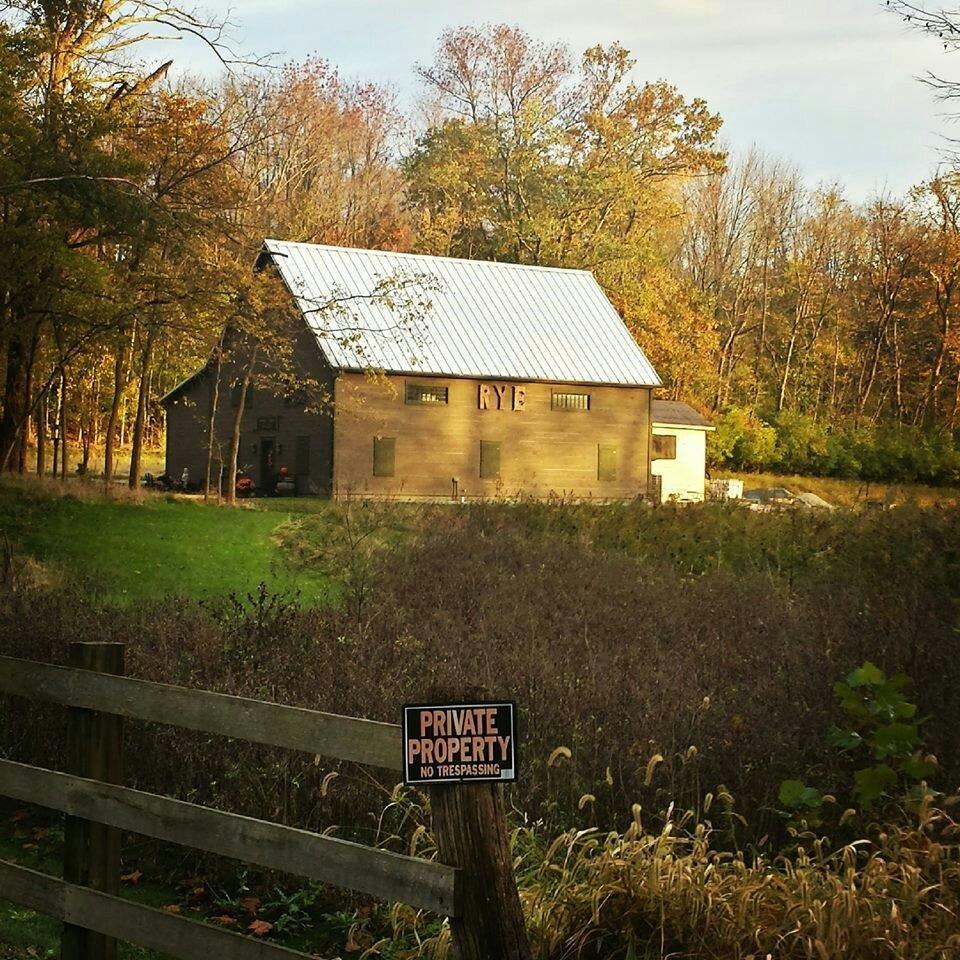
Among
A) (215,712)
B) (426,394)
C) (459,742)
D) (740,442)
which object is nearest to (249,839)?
(215,712)

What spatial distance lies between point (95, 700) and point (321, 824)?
2458mm

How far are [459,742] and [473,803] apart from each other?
0.63 feet

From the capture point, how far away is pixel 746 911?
17.4 feet

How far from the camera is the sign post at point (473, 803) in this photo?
3.84 meters

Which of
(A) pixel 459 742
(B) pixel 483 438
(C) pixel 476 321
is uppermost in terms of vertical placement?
(C) pixel 476 321

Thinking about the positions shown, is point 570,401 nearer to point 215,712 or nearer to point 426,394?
point 426,394

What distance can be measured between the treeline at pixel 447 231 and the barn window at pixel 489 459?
7643 millimetres

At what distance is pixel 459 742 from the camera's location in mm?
3854

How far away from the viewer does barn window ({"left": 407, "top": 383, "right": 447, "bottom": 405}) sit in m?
37.0

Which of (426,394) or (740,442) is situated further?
(740,442)

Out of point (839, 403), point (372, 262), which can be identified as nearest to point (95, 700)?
point (372, 262)

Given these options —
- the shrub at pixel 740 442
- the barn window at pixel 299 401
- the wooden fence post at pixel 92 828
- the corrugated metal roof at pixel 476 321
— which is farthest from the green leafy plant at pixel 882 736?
the shrub at pixel 740 442

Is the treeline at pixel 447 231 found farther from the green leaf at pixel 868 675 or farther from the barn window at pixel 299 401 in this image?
the green leaf at pixel 868 675

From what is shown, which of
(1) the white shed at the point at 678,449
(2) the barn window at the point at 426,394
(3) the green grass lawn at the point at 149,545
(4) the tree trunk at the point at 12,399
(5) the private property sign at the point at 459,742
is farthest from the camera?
(1) the white shed at the point at 678,449
